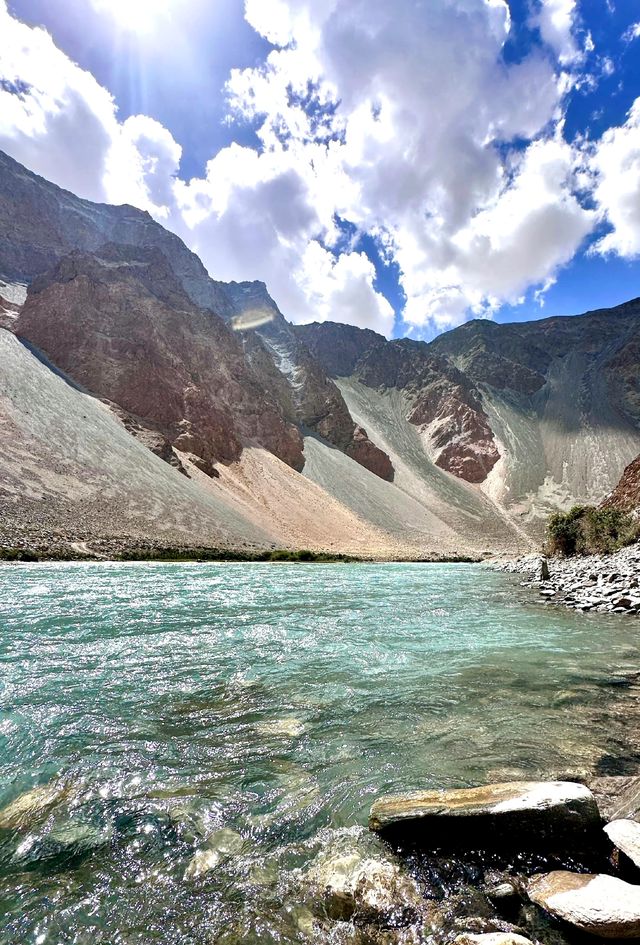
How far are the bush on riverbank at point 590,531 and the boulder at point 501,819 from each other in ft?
85.8

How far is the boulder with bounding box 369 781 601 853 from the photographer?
3.45 metres

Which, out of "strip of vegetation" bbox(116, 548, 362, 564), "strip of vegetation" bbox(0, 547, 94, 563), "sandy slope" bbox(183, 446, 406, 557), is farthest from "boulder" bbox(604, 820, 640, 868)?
"sandy slope" bbox(183, 446, 406, 557)

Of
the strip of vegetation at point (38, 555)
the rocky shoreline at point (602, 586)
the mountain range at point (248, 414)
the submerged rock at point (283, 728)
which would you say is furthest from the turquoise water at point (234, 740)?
the mountain range at point (248, 414)

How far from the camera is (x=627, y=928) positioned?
2.46 meters

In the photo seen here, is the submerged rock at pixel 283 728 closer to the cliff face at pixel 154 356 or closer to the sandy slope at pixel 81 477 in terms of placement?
the sandy slope at pixel 81 477

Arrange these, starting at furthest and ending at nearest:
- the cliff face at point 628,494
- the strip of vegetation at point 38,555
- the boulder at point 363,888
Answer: the cliff face at point 628,494 < the strip of vegetation at point 38,555 < the boulder at point 363,888

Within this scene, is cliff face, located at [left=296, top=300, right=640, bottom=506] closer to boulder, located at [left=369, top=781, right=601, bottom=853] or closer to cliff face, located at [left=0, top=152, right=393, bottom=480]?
cliff face, located at [left=0, top=152, right=393, bottom=480]

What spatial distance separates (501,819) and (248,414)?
284ft

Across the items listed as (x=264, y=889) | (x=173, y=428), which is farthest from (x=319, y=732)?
(x=173, y=428)

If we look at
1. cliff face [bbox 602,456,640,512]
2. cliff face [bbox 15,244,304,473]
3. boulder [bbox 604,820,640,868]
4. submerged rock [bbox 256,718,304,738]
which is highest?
cliff face [bbox 15,244,304,473]

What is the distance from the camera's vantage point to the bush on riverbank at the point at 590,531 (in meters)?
25.8

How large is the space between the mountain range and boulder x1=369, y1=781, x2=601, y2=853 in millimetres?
31226

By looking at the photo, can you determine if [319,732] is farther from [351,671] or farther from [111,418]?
[111,418]

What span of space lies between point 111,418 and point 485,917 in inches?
2548
